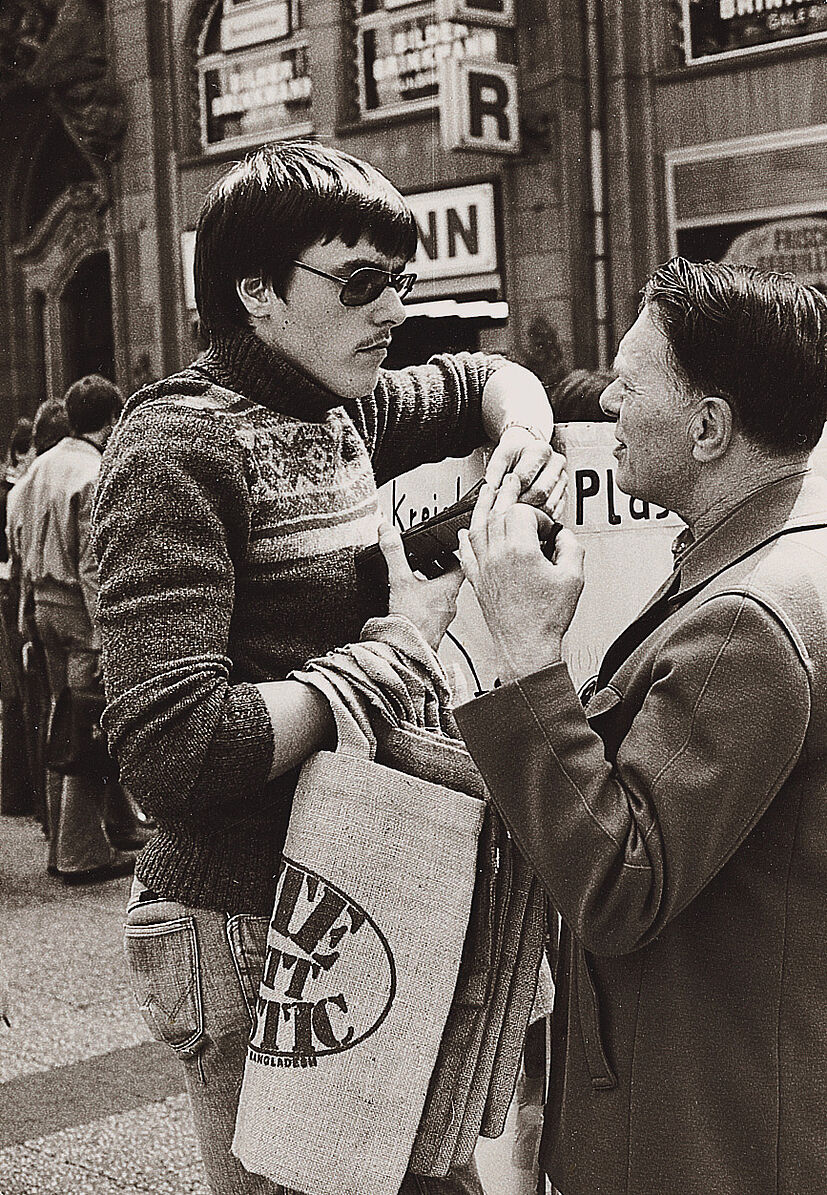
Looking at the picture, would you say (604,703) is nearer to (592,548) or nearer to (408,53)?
(592,548)

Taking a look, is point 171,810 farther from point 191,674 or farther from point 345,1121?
point 345,1121

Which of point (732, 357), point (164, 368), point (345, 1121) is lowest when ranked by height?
point (345, 1121)

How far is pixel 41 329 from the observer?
8109 millimetres

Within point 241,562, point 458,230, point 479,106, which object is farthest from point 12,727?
point 241,562

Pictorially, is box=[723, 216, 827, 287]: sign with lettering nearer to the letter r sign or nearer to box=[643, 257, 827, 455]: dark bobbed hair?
the letter r sign

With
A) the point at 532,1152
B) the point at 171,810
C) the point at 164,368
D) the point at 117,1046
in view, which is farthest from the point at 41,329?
the point at 171,810

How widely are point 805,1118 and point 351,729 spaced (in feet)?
1.89

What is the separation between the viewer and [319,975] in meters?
1.55

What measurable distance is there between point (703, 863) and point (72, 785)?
16.0 ft

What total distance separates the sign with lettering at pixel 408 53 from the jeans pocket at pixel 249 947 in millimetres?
5792

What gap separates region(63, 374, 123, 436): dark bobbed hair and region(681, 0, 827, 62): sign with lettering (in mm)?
2710

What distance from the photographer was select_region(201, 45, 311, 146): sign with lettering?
24.4 feet

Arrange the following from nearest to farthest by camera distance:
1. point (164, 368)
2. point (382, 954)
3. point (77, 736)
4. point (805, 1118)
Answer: point (805, 1118) → point (382, 954) → point (77, 736) → point (164, 368)

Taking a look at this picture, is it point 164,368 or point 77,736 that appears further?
point 164,368
